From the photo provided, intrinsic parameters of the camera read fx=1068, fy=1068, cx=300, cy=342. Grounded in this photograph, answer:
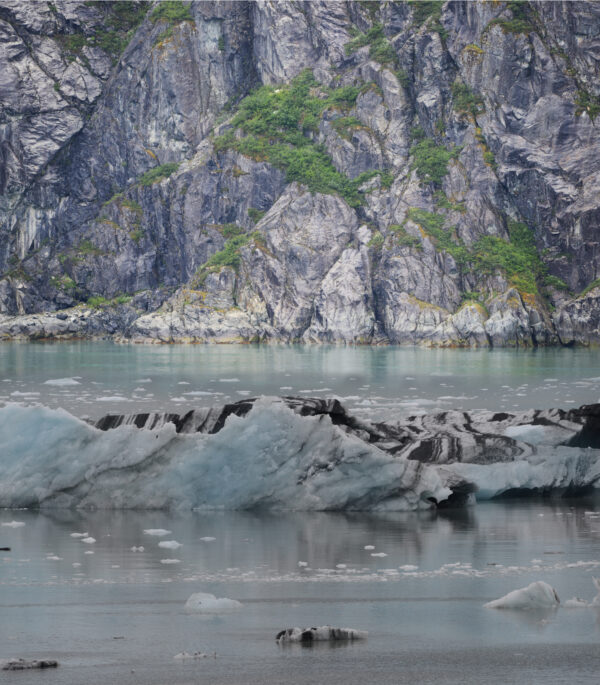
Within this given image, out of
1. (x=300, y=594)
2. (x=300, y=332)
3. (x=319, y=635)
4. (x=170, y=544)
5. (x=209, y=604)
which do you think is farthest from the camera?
(x=300, y=332)

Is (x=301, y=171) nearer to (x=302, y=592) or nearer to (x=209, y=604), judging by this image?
(x=302, y=592)

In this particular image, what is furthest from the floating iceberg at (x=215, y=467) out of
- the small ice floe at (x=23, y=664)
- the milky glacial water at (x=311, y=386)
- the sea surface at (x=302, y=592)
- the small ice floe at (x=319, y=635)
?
the milky glacial water at (x=311, y=386)

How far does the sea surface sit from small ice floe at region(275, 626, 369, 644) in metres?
0.09

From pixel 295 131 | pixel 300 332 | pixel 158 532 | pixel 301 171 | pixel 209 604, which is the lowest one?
pixel 158 532

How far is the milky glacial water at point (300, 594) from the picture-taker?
22.6ft

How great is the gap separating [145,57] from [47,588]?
554ft

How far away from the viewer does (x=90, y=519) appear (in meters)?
13.0

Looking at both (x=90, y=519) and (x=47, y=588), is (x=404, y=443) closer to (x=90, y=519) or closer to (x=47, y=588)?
(x=90, y=519)

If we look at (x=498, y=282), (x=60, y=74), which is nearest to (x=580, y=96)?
(x=498, y=282)

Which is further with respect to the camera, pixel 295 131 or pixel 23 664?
pixel 295 131

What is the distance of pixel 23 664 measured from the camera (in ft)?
22.2

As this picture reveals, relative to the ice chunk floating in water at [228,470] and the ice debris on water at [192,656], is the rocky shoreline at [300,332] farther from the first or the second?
the ice debris on water at [192,656]

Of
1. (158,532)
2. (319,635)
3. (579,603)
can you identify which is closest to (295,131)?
(158,532)

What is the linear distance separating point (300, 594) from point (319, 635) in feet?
4.84
